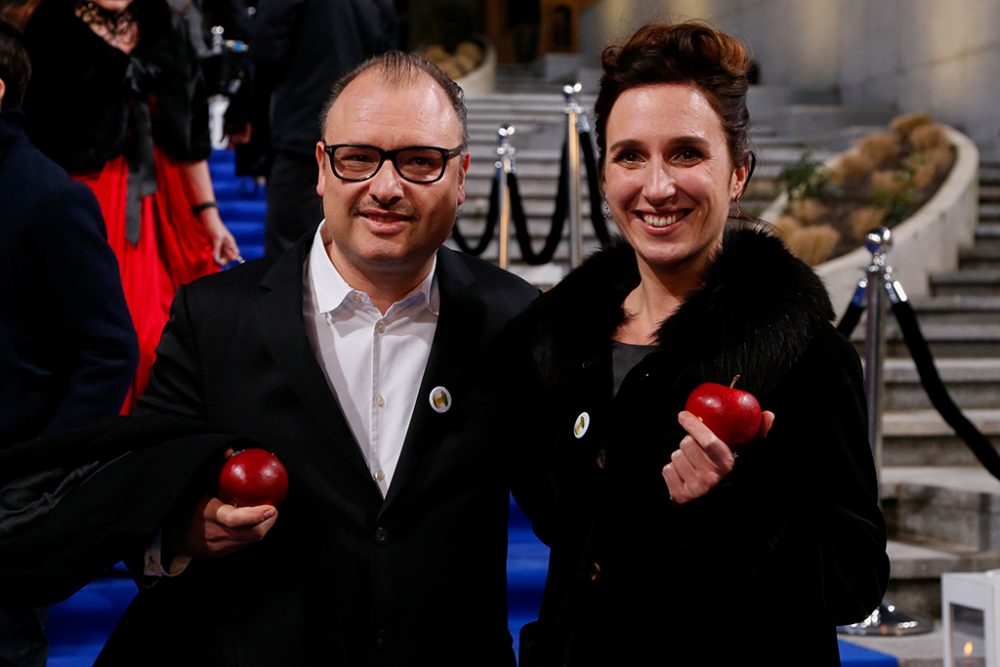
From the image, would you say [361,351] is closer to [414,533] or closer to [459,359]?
[459,359]

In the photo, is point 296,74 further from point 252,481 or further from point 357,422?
point 252,481

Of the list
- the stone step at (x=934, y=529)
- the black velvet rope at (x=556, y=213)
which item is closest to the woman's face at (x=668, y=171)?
the stone step at (x=934, y=529)

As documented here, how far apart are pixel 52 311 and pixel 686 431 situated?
1.62 meters

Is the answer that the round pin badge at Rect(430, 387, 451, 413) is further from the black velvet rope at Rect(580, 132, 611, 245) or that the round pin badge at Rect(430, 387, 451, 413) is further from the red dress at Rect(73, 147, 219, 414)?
the black velvet rope at Rect(580, 132, 611, 245)

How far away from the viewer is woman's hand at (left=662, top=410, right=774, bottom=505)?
1.94 meters

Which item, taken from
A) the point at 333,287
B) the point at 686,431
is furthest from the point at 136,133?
the point at 686,431

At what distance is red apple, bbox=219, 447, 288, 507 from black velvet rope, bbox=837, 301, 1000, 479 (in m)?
3.51

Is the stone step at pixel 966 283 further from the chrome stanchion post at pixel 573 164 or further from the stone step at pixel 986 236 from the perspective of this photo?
the chrome stanchion post at pixel 573 164

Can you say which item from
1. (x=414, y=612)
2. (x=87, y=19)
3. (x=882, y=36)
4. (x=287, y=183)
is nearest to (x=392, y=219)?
(x=414, y=612)

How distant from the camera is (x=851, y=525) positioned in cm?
216

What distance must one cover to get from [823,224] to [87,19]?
7.06m

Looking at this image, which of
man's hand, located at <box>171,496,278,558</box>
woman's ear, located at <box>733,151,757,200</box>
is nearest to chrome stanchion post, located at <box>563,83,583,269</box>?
woman's ear, located at <box>733,151,757,200</box>

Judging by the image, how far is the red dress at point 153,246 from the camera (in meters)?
4.21

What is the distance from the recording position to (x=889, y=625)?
5.20m
